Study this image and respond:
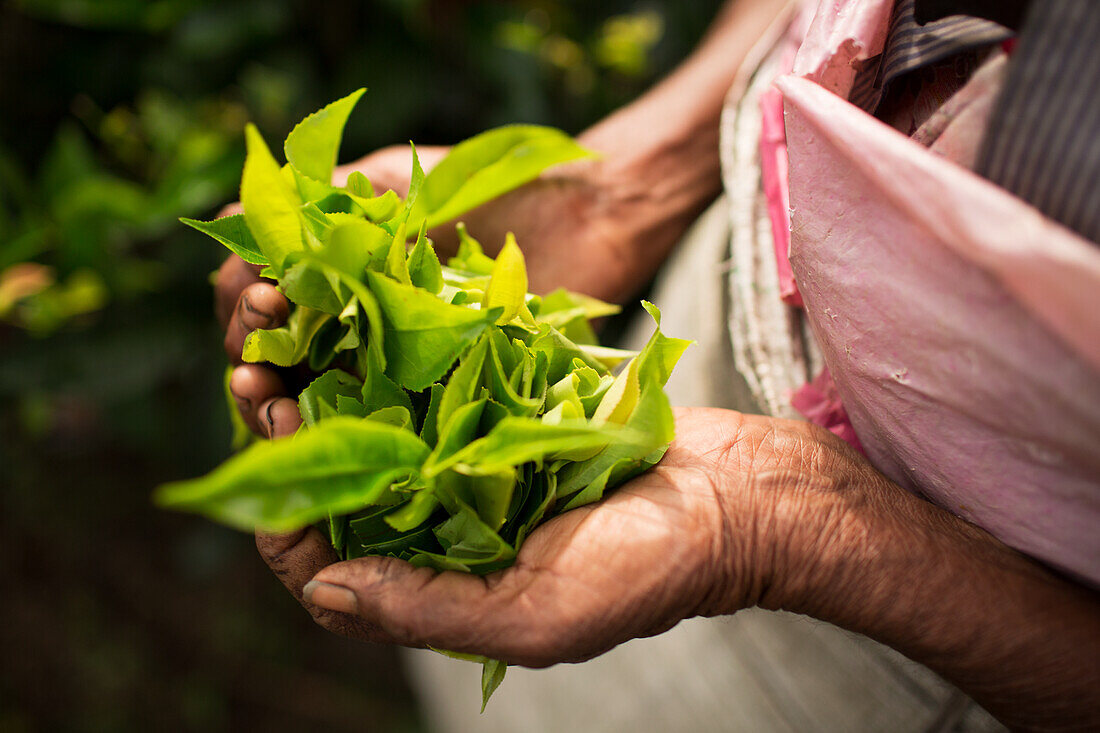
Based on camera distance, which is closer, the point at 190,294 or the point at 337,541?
the point at 337,541

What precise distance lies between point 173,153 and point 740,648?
79 cm

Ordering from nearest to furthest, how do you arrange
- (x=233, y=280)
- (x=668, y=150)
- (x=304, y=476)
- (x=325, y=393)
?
(x=304, y=476) → (x=325, y=393) → (x=233, y=280) → (x=668, y=150)

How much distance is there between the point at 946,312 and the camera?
265 mm

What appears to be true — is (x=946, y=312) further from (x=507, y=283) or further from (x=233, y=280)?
(x=233, y=280)

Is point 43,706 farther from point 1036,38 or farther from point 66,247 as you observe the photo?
point 1036,38

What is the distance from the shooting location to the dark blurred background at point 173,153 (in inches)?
29.3

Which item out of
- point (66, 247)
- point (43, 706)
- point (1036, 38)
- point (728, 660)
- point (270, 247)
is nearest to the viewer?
point (1036, 38)

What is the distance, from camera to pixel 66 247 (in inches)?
28.9

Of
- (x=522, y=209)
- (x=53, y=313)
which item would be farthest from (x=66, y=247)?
(x=522, y=209)

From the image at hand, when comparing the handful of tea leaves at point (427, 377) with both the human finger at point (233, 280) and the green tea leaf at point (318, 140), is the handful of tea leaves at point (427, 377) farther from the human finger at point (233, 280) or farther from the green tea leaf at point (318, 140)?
the human finger at point (233, 280)

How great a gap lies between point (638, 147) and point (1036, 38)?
405mm

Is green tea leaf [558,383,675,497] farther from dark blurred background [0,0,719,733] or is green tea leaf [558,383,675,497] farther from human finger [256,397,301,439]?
dark blurred background [0,0,719,733]

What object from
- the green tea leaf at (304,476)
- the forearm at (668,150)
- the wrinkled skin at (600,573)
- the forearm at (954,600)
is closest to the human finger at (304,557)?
the wrinkled skin at (600,573)

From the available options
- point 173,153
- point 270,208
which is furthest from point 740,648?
Result: point 173,153
